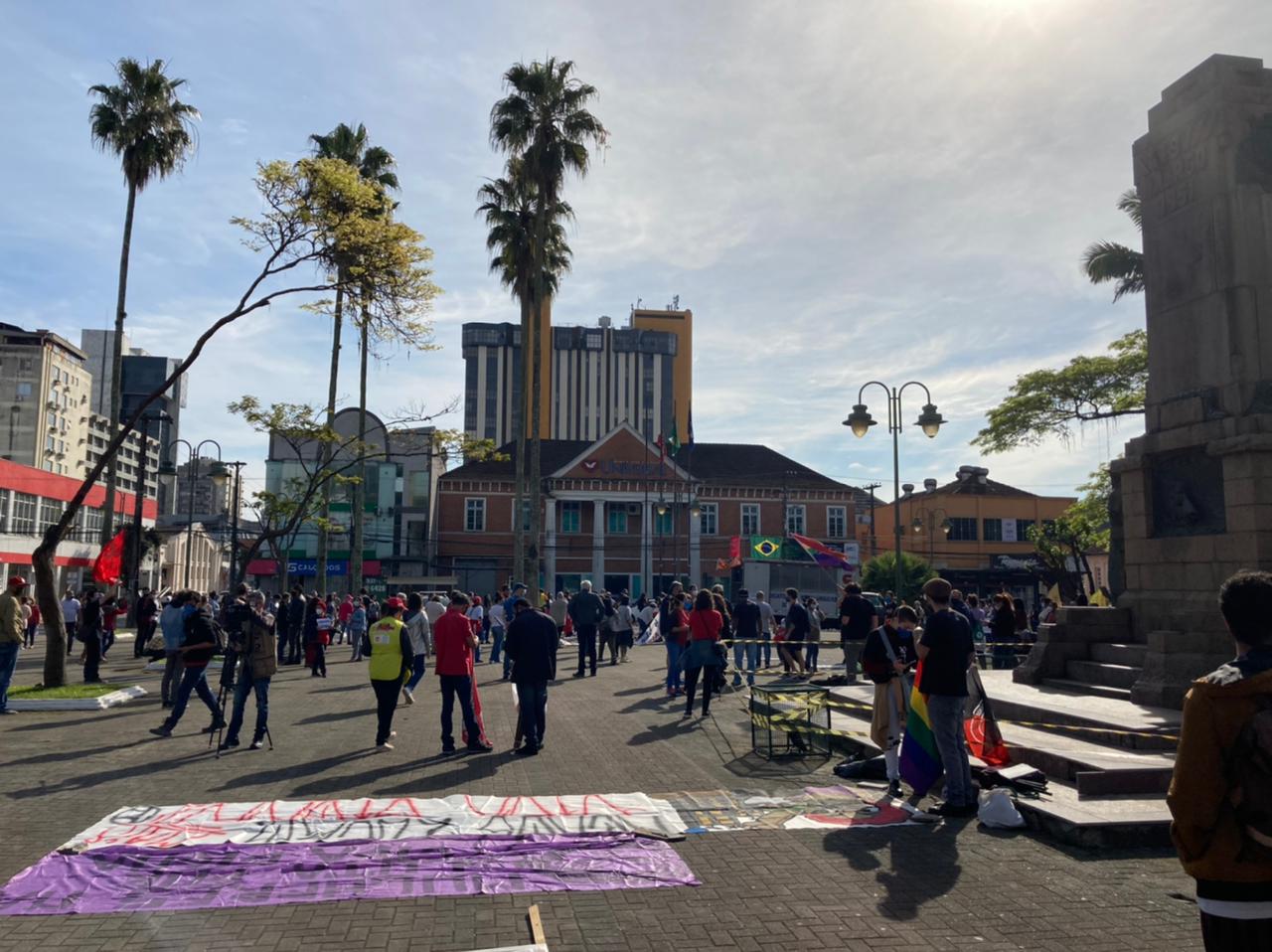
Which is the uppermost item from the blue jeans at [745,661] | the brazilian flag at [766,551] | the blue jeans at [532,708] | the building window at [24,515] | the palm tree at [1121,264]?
the palm tree at [1121,264]

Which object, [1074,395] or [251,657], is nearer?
[251,657]

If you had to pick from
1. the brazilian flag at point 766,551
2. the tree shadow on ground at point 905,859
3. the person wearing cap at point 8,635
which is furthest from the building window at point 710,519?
the tree shadow on ground at point 905,859

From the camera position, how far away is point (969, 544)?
67.5m

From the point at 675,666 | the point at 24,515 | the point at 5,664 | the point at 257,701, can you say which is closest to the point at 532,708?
the point at 257,701

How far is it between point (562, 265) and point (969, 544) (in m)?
45.6

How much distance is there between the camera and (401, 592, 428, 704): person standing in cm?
1346

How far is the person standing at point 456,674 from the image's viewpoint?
10.7 m

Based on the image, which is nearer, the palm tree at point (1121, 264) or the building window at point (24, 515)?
the palm tree at point (1121, 264)

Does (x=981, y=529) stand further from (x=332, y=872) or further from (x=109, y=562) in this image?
(x=332, y=872)

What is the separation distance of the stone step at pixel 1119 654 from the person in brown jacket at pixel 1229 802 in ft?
31.8

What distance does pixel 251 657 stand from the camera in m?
10.9

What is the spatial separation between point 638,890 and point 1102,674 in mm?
8923

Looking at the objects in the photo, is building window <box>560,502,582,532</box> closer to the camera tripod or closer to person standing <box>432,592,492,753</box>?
the camera tripod

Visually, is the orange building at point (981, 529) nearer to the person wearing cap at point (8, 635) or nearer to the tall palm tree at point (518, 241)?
the tall palm tree at point (518, 241)
